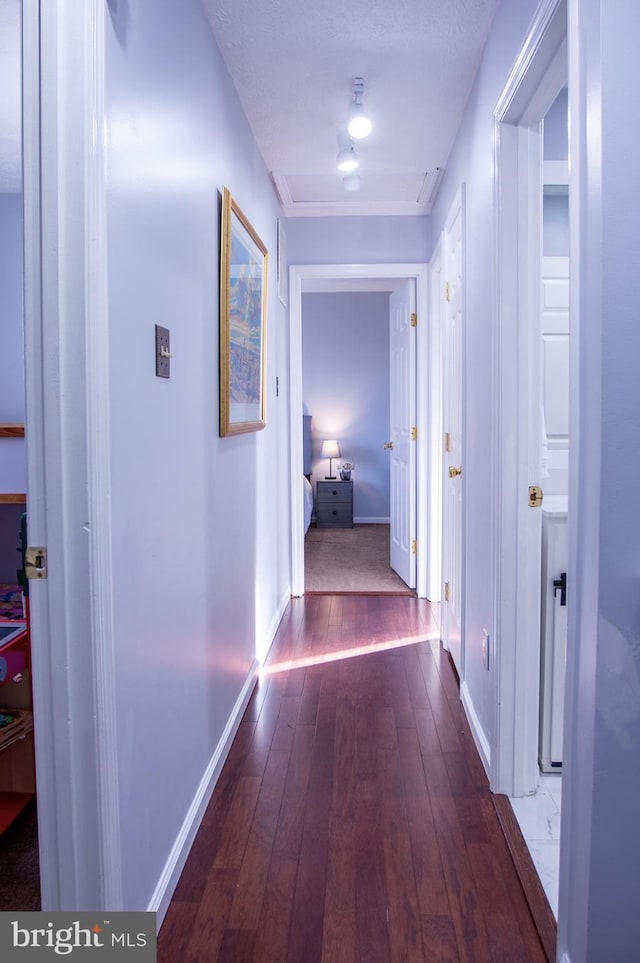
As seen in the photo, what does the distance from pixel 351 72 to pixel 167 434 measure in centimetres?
174

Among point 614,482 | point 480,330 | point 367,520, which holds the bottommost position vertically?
point 367,520

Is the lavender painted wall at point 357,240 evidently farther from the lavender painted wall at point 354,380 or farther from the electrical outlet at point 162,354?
the lavender painted wall at point 354,380

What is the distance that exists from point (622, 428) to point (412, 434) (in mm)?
3225

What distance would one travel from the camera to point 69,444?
1127 mm

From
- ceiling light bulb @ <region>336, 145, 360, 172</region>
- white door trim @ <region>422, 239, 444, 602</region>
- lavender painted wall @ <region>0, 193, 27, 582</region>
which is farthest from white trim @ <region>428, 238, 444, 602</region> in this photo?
lavender painted wall @ <region>0, 193, 27, 582</region>

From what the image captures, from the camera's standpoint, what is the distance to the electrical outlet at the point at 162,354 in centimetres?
150

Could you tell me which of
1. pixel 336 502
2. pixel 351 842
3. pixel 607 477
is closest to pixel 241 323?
pixel 607 477

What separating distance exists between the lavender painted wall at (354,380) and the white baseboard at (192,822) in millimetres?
4890

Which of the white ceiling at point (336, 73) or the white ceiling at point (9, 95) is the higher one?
the white ceiling at point (336, 73)

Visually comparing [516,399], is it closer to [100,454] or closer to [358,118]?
[100,454]

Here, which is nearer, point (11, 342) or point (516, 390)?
point (516, 390)

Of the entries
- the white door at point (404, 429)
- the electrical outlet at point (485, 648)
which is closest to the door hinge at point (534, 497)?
the electrical outlet at point (485, 648)

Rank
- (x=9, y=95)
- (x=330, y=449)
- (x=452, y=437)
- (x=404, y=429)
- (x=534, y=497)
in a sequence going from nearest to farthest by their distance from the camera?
(x=534, y=497) < (x=9, y=95) < (x=452, y=437) < (x=404, y=429) < (x=330, y=449)

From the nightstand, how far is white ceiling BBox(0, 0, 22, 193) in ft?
15.3
